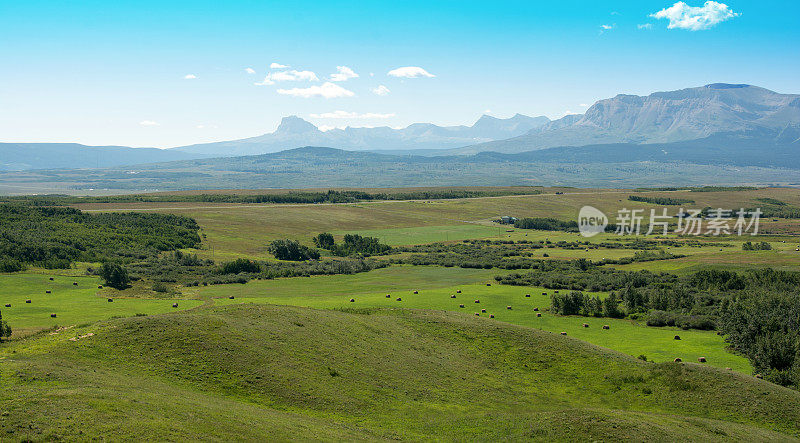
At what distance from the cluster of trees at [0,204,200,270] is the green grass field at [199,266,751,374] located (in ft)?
96.4

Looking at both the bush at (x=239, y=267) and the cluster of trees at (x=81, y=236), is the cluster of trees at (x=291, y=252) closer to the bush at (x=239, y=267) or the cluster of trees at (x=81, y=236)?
the cluster of trees at (x=81, y=236)

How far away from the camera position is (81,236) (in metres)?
101

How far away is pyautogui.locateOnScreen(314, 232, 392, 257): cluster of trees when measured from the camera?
4711 inches

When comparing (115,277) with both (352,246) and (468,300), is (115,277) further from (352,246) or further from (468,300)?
(352,246)

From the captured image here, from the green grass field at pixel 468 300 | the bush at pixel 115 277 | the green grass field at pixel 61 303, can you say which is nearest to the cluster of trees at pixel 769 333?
the green grass field at pixel 468 300

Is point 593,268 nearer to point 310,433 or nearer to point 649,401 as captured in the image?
point 649,401

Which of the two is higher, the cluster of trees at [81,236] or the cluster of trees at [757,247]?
the cluster of trees at [81,236]

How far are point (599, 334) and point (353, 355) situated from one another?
24300 millimetres

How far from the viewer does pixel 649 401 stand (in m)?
31.6

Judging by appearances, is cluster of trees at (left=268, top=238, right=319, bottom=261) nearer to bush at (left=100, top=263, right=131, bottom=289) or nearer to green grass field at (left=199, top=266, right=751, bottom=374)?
green grass field at (left=199, top=266, right=751, bottom=374)

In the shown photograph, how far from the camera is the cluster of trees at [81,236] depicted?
269ft

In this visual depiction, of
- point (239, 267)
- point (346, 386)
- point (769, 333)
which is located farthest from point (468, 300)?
Result: point (239, 267)

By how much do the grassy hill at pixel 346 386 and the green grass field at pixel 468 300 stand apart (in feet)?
25.6

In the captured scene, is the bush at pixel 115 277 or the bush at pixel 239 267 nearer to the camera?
the bush at pixel 115 277
